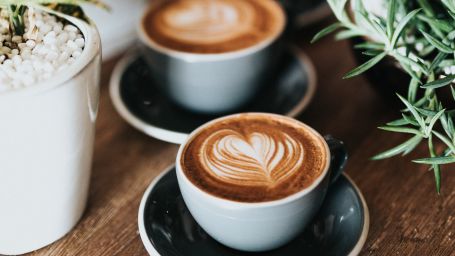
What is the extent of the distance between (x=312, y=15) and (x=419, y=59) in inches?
19.3

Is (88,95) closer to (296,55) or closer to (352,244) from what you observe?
(352,244)

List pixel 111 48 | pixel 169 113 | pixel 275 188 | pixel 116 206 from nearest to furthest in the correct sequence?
pixel 275 188 < pixel 116 206 < pixel 169 113 < pixel 111 48

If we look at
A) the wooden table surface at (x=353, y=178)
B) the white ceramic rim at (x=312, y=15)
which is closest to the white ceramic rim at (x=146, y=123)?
the wooden table surface at (x=353, y=178)

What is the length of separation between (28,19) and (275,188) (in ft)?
1.16

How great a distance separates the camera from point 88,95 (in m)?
0.60

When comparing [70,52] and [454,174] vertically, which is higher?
[70,52]

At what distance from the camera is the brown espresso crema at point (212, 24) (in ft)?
2.83

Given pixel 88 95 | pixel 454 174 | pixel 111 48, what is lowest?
pixel 111 48

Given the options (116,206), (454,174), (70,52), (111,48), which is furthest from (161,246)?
(111,48)

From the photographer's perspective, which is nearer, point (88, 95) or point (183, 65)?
point (88, 95)

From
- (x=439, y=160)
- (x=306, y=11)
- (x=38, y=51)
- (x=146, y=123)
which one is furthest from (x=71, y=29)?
(x=306, y=11)

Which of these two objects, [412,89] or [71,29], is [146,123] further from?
[412,89]

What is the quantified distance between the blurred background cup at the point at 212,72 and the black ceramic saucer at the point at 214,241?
→ 189mm

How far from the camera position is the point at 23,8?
64 centimetres
